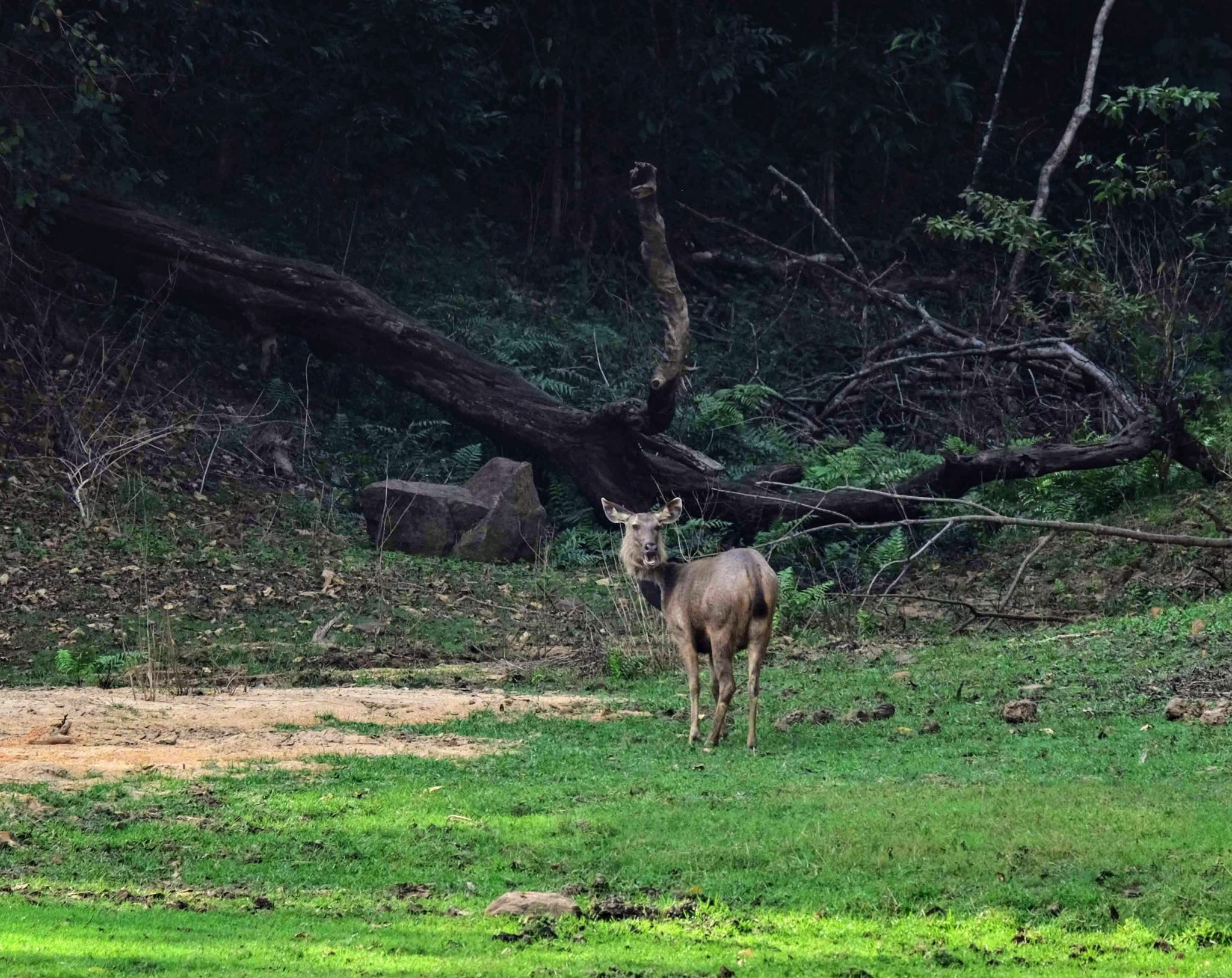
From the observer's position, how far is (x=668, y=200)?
85.1 feet

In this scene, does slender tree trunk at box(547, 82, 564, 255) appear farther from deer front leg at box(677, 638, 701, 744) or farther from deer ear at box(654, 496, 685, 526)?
deer front leg at box(677, 638, 701, 744)

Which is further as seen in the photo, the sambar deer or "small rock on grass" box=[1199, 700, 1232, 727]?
the sambar deer

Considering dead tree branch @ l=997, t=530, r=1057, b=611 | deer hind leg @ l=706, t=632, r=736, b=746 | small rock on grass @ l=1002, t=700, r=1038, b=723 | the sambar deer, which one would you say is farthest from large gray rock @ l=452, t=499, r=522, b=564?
small rock on grass @ l=1002, t=700, r=1038, b=723

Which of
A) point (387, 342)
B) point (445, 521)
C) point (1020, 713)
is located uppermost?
point (387, 342)

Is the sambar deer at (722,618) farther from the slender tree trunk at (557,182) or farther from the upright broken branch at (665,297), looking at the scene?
the slender tree trunk at (557,182)

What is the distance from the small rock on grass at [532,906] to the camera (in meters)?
6.84

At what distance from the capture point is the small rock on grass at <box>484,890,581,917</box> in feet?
22.4

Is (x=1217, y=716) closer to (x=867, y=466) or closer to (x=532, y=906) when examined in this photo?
(x=532, y=906)

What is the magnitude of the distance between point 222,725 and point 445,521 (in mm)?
7931

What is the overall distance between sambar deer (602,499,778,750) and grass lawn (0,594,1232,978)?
0.38 meters

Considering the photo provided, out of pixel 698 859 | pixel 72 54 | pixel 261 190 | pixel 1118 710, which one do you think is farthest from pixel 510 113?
pixel 698 859

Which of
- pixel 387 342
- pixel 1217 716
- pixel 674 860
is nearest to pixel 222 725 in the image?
pixel 674 860

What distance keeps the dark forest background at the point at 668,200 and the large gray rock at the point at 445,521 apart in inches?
52.1

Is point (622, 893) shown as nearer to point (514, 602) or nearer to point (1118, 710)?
point (1118, 710)
